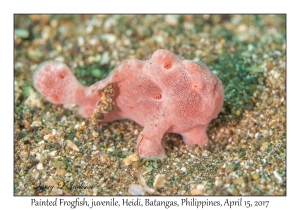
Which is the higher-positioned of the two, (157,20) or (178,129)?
(157,20)

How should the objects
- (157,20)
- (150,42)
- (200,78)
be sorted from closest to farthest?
1. (200,78)
2. (150,42)
3. (157,20)

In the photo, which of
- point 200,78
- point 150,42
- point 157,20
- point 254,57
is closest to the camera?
point 200,78

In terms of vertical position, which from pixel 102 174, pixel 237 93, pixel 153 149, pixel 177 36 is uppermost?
pixel 177 36

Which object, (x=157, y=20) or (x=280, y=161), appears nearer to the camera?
(x=280, y=161)

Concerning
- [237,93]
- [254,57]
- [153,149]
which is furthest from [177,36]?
[153,149]

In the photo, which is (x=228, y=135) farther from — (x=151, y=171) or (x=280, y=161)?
(x=151, y=171)

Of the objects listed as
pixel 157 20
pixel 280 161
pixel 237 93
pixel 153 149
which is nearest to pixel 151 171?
pixel 153 149

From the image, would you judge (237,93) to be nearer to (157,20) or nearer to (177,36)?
(177,36)
